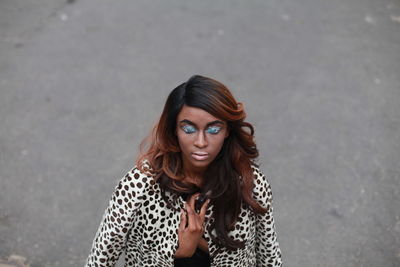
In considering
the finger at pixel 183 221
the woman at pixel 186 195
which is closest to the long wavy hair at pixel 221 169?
the woman at pixel 186 195

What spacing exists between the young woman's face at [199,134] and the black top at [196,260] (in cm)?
61

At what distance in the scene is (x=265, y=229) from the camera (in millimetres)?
2994

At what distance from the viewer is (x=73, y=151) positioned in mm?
5504

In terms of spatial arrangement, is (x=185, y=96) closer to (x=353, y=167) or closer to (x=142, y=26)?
(x=353, y=167)

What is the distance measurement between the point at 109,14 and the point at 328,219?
177 inches

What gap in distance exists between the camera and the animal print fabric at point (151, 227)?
2723 mm

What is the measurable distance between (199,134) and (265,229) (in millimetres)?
787

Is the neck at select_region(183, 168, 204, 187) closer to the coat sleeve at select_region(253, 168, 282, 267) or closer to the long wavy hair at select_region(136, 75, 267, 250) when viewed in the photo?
the long wavy hair at select_region(136, 75, 267, 250)

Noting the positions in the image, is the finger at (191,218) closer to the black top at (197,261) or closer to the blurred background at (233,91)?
the black top at (197,261)

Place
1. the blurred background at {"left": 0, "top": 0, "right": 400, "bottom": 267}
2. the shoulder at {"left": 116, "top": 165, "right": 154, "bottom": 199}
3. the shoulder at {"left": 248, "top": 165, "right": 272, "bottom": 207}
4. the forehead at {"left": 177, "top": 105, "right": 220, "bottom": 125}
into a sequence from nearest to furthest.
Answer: the forehead at {"left": 177, "top": 105, "right": 220, "bottom": 125} < the shoulder at {"left": 116, "top": 165, "right": 154, "bottom": 199} < the shoulder at {"left": 248, "top": 165, "right": 272, "bottom": 207} < the blurred background at {"left": 0, "top": 0, "right": 400, "bottom": 267}

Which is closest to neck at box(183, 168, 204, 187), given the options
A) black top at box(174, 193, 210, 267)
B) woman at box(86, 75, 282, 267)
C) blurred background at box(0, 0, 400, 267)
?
woman at box(86, 75, 282, 267)

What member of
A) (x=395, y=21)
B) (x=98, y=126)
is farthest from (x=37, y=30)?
(x=395, y=21)

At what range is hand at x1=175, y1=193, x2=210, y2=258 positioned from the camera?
2.73 meters

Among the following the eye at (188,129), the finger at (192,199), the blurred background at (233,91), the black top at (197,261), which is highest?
the eye at (188,129)
